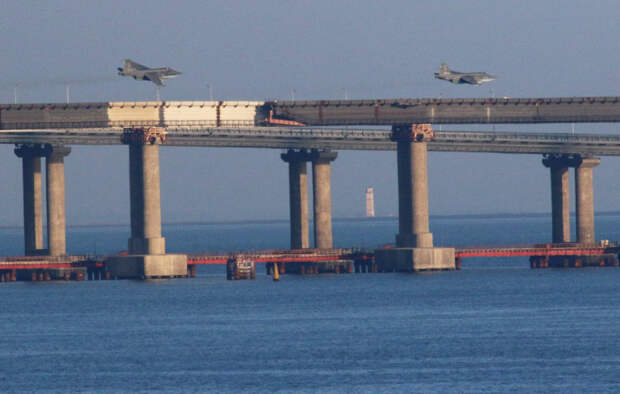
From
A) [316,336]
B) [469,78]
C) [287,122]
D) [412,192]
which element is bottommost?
[316,336]

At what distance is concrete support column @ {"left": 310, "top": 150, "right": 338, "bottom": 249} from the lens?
195000 millimetres

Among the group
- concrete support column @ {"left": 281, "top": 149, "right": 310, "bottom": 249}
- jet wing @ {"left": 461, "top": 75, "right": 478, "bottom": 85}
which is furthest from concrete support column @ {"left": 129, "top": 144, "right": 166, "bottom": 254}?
concrete support column @ {"left": 281, "top": 149, "right": 310, "bottom": 249}

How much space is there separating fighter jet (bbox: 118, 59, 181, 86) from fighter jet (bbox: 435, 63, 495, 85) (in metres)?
27.0

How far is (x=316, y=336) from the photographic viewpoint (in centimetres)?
11075

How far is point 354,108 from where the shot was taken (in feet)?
550

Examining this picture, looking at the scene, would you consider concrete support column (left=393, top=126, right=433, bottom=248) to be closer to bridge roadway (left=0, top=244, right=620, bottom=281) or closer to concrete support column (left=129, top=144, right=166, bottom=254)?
bridge roadway (left=0, top=244, right=620, bottom=281)

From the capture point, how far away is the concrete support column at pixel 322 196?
19500cm

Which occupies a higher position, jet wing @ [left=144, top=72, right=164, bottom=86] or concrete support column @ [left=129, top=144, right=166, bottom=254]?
jet wing @ [left=144, top=72, right=164, bottom=86]

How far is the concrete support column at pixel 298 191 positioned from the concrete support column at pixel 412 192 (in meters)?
29.0

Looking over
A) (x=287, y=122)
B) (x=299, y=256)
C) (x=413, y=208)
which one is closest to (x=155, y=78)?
(x=287, y=122)

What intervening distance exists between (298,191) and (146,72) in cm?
3382

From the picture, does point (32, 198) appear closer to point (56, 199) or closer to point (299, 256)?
point (56, 199)

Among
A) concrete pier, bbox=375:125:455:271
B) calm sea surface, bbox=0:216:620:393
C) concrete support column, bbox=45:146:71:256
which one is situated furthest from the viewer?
concrete support column, bbox=45:146:71:256

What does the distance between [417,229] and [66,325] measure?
5310cm
